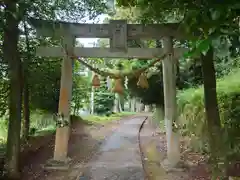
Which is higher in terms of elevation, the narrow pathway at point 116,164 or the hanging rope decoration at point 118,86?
the hanging rope decoration at point 118,86

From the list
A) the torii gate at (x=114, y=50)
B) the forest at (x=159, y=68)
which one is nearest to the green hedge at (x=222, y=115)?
the forest at (x=159, y=68)

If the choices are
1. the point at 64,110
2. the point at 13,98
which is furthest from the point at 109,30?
the point at 13,98

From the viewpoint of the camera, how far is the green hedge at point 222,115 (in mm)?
6357

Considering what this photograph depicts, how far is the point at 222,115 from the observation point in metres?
7.47

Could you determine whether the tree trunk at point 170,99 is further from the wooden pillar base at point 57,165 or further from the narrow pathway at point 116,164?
the wooden pillar base at point 57,165

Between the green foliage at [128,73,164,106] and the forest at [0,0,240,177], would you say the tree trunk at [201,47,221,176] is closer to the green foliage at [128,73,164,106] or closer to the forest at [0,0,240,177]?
the forest at [0,0,240,177]

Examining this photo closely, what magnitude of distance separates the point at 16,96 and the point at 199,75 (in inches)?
337

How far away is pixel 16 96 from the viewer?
7.11 metres

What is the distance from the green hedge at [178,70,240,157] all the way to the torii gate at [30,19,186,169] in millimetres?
1294

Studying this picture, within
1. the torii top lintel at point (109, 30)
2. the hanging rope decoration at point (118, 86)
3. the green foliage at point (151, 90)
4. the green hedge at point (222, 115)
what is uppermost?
the torii top lintel at point (109, 30)

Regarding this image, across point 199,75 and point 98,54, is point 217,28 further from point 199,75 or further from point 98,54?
point 199,75

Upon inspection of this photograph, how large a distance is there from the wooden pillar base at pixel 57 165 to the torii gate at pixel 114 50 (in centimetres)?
6

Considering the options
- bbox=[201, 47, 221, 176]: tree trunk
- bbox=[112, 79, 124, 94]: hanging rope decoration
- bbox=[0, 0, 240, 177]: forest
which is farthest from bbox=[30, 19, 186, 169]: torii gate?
bbox=[201, 47, 221, 176]: tree trunk

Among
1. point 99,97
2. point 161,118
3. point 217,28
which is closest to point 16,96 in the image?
Answer: point 217,28
